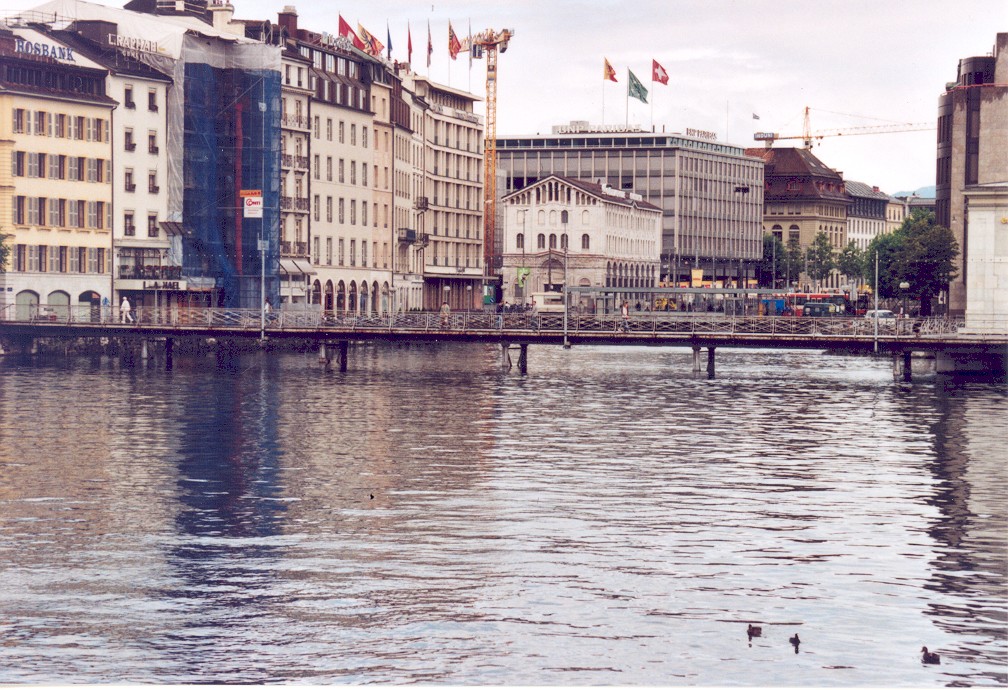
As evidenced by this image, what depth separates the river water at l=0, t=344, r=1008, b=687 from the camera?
103 ft

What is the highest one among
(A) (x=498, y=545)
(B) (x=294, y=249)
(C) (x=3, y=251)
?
(B) (x=294, y=249)

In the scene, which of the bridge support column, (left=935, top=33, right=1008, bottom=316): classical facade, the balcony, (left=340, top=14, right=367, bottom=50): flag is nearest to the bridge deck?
the bridge support column

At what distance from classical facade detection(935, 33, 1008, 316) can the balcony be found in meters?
57.1

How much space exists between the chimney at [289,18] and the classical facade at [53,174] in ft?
116

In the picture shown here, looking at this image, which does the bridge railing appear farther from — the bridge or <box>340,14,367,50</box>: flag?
<box>340,14,367,50</box>: flag

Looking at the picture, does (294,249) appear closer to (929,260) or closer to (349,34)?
(349,34)

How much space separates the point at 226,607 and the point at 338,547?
7.40m

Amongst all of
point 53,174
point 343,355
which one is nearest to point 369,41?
point 53,174

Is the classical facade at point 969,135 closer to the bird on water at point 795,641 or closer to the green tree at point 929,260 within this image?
the green tree at point 929,260

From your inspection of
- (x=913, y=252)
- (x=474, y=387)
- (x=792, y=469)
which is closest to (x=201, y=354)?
(x=474, y=387)

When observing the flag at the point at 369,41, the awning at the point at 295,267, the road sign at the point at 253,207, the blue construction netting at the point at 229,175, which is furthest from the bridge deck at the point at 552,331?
the flag at the point at 369,41

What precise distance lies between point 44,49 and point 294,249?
36997 mm

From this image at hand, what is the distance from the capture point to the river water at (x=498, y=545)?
103ft

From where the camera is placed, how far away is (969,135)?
568ft
